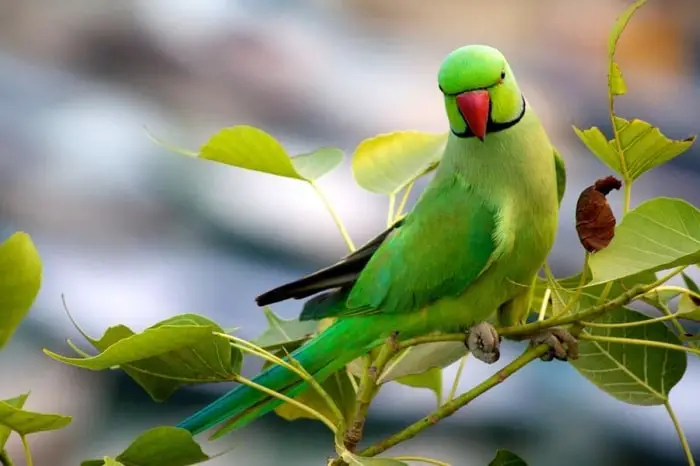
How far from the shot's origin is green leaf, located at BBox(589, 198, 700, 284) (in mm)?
446

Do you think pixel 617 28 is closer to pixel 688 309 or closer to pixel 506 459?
pixel 688 309

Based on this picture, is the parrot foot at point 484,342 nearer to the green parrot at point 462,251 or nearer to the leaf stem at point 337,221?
the green parrot at point 462,251

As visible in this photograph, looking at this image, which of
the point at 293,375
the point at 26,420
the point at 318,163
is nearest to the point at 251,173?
the point at 318,163

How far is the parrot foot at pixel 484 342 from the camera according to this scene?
1.97 feet

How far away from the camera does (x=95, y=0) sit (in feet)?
5.32

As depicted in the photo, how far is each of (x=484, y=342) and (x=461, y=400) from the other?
0.09m

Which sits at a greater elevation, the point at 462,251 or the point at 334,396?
the point at 462,251

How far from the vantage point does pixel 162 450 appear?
1.91ft

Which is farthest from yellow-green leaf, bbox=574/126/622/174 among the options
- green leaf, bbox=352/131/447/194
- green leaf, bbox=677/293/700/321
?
green leaf, bbox=352/131/447/194

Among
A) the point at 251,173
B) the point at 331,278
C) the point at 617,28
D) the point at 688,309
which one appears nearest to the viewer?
the point at 617,28

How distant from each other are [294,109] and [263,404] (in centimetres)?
110

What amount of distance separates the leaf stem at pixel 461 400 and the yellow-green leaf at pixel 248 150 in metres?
0.24

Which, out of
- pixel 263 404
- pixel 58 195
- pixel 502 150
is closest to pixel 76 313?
pixel 58 195

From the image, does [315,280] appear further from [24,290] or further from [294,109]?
[294,109]
